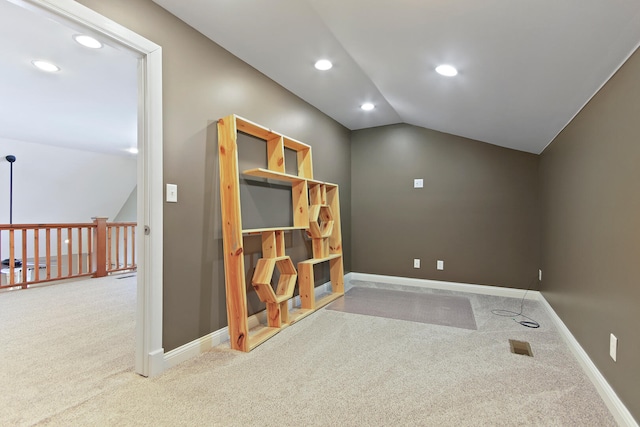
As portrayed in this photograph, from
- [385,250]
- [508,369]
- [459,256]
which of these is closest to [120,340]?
[508,369]

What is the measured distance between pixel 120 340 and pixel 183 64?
82.7 inches

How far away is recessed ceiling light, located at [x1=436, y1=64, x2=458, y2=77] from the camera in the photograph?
2.29 metres

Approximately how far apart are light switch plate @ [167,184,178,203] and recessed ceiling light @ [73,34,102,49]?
1.19 m

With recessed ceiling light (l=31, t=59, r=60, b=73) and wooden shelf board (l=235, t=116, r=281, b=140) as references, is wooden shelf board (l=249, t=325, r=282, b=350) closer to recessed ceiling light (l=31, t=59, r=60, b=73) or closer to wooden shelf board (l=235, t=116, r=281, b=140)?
wooden shelf board (l=235, t=116, r=281, b=140)

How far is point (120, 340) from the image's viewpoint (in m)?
2.44

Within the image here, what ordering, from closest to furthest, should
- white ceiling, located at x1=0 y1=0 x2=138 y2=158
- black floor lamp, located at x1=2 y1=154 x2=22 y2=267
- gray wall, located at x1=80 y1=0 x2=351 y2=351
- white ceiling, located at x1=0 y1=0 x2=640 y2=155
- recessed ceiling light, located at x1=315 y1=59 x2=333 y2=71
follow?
1. white ceiling, located at x1=0 y1=0 x2=640 y2=155
2. gray wall, located at x1=80 y1=0 x2=351 y2=351
3. white ceiling, located at x1=0 y1=0 x2=138 y2=158
4. recessed ceiling light, located at x1=315 y1=59 x2=333 y2=71
5. black floor lamp, located at x1=2 y1=154 x2=22 y2=267

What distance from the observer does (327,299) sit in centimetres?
354

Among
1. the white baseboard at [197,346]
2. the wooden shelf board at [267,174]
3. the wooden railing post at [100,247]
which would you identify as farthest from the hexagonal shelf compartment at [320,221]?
the wooden railing post at [100,247]

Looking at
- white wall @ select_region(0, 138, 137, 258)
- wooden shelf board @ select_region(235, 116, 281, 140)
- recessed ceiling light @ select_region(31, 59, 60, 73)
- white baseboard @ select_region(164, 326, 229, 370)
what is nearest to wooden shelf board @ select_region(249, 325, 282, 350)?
white baseboard @ select_region(164, 326, 229, 370)

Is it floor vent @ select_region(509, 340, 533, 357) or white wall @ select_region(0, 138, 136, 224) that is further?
white wall @ select_region(0, 138, 136, 224)

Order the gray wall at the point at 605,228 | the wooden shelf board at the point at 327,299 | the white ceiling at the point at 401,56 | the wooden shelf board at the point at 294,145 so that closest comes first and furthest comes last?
1. the gray wall at the point at 605,228
2. the white ceiling at the point at 401,56
3. the wooden shelf board at the point at 294,145
4. the wooden shelf board at the point at 327,299

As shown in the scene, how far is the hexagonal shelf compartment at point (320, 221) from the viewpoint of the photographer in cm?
339

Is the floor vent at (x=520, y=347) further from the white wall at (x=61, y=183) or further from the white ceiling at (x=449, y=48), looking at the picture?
the white wall at (x=61, y=183)

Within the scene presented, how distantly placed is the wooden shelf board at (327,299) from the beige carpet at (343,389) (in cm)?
85
